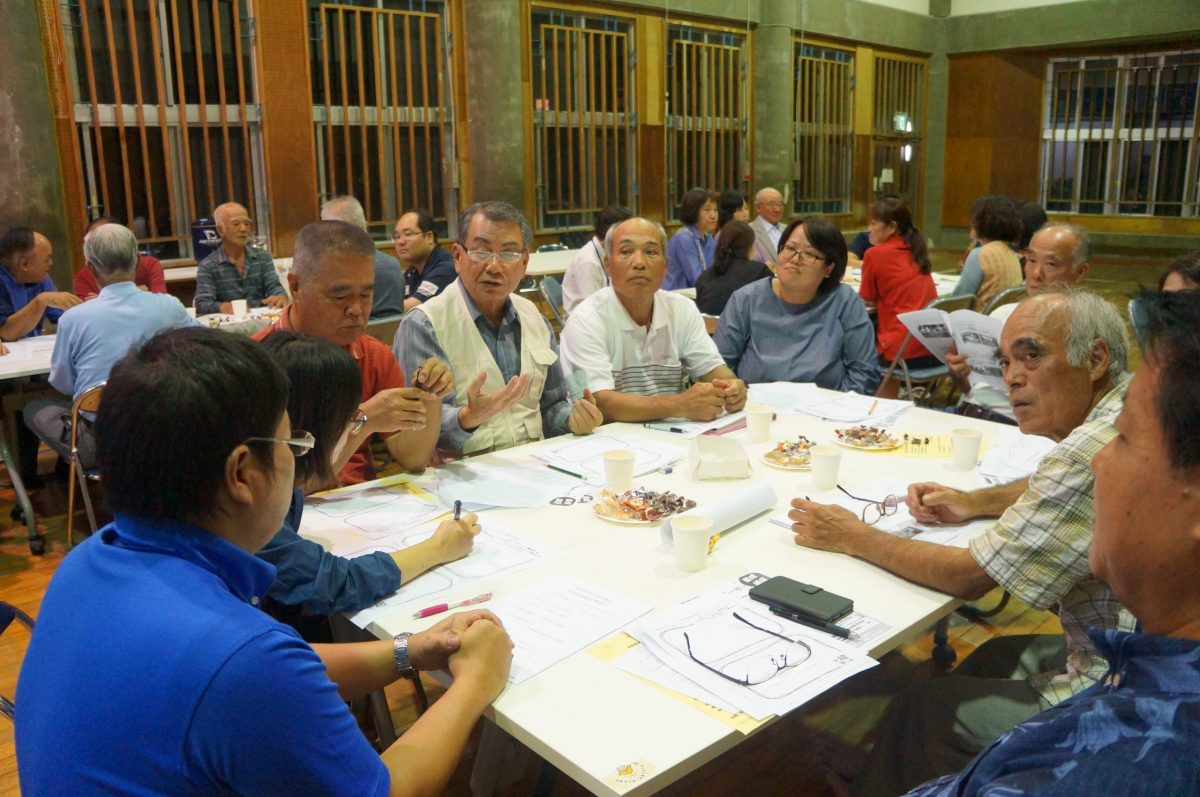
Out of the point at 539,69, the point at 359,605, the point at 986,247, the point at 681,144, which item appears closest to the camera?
the point at 359,605

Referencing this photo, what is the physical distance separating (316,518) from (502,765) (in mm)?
791

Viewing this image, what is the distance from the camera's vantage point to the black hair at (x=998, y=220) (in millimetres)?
5867

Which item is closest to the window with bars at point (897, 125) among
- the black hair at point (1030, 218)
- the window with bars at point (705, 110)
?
the window with bars at point (705, 110)

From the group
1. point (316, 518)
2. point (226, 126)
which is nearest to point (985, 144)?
point (226, 126)

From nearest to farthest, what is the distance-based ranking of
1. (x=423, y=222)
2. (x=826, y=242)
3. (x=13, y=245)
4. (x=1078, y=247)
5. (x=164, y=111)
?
(x=826, y=242) < (x=1078, y=247) < (x=13, y=245) < (x=423, y=222) < (x=164, y=111)

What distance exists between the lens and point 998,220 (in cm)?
587

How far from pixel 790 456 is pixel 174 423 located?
1.89m

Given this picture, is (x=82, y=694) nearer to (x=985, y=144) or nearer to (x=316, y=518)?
(x=316, y=518)

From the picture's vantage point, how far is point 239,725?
1070 millimetres

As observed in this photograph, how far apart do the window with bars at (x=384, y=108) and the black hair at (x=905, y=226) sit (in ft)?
13.8

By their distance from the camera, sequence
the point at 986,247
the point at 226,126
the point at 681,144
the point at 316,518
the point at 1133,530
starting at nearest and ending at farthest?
the point at 1133,530 → the point at 316,518 → the point at 986,247 → the point at 226,126 → the point at 681,144

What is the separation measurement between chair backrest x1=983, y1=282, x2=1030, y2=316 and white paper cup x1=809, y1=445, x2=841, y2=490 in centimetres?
314

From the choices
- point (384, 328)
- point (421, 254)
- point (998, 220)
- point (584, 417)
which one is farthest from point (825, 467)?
point (421, 254)

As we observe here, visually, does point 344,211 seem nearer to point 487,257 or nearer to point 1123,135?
point 487,257
